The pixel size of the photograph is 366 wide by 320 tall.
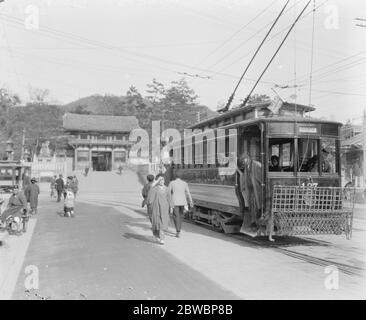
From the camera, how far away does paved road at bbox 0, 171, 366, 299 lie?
21.5 feet

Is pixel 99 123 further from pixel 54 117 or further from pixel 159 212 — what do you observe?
pixel 159 212

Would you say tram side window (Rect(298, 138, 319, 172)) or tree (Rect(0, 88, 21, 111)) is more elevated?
tree (Rect(0, 88, 21, 111))

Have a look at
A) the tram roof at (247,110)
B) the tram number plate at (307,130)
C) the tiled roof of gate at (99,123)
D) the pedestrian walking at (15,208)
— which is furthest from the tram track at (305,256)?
the tiled roof of gate at (99,123)

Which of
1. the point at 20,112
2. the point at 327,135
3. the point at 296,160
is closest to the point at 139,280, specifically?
the point at 296,160

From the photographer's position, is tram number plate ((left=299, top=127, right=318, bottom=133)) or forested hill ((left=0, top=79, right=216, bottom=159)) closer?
tram number plate ((left=299, top=127, right=318, bottom=133))

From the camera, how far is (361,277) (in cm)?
756

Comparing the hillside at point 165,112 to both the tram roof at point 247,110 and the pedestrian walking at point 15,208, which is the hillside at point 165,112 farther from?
the pedestrian walking at point 15,208

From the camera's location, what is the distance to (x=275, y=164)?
11180 mm

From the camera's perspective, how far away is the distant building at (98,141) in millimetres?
61781

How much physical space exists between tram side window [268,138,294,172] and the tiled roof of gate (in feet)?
175

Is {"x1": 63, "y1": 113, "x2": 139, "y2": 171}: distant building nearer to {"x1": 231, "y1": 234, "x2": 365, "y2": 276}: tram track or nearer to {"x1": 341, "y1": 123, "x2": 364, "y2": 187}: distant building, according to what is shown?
{"x1": 341, "y1": 123, "x2": 364, "y2": 187}: distant building

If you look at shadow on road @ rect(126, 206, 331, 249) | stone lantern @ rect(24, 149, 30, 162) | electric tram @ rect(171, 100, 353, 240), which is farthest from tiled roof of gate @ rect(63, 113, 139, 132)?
electric tram @ rect(171, 100, 353, 240)

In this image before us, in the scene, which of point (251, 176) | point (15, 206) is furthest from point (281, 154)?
point (15, 206)
